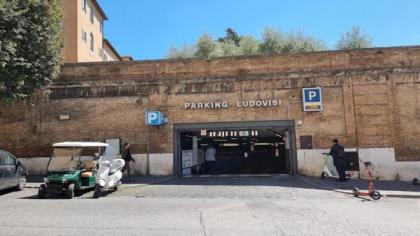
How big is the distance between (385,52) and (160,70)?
36.7ft

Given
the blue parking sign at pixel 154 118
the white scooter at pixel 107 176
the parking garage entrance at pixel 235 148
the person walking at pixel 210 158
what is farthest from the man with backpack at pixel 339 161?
the person walking at pixel 210 158

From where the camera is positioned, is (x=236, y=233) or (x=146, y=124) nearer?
(x=236, y=233)

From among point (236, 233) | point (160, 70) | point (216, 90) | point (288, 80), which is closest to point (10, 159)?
point (160, 70)

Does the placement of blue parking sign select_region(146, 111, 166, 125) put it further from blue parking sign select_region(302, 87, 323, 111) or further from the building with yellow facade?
Answer: the building with yellow facade

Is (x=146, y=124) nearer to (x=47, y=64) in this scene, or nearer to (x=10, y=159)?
(x=47, y=64)

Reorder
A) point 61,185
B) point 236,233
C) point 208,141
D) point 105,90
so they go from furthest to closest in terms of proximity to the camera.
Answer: point 208,141 → point 105,90 → point 61,185 → point 236,233

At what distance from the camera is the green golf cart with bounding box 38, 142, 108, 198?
1392 cm

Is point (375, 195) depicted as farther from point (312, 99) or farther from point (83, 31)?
point (83, 31)

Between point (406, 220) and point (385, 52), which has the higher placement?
point (385, 52)

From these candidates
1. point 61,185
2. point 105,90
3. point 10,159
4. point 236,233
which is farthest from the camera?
point 105,90

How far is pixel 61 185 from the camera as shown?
1390cm

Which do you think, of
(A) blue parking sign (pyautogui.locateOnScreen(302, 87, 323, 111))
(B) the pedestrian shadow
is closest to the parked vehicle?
(B) the pedestrian shadow

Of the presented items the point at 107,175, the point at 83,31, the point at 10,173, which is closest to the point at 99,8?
Answer: the point at 83,31

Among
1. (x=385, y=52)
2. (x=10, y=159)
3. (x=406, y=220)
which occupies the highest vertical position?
(x=385, y=52)
